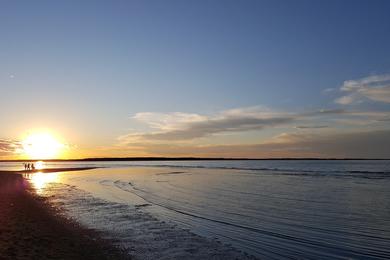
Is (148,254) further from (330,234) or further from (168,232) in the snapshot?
(330,234)

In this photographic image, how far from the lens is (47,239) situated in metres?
15.2

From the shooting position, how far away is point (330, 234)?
18016mm

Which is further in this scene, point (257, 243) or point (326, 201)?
point (326, 201)

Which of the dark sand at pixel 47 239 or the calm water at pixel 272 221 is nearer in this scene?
the dark sand at pixel 47 239

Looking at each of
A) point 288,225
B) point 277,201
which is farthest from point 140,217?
point 277,201

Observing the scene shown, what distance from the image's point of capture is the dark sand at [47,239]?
12906mm

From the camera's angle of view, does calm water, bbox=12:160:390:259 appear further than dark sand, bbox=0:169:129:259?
Yes

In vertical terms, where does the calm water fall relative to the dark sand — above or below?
below

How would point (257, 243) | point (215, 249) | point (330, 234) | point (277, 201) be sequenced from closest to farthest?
1. point (215, 249)
2. point (257, 243)
3. point (330, 234)
4. point (277, 201)

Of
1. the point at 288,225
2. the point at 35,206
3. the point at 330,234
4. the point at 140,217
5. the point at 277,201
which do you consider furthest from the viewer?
the point at 277,201

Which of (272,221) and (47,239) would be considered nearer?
(47,239)

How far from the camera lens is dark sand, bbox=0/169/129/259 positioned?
12.9m

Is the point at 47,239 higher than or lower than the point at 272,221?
higher

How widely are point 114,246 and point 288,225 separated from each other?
31.0 ft
